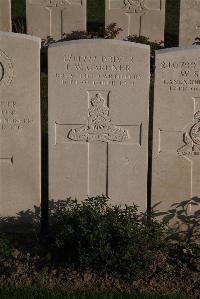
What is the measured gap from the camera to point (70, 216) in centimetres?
612

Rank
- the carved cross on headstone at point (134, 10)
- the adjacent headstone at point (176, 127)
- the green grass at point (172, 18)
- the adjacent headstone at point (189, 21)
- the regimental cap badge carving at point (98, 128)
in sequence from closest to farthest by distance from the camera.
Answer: the adjacent headstone at point (176, 127) → the regimental cap badge carving at point (98, 128) → the carved cross on headstone at point (134, 10) → the adjacent headstone at point (189, 21) → the green grass at point (172, 18)

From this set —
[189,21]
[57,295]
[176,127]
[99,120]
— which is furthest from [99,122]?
[189,21]

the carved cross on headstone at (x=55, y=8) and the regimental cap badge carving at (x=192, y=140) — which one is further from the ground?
the carved cross on headstone at (x=55, y=8)

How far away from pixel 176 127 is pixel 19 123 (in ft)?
5.05

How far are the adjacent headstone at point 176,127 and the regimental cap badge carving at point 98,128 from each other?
0.39 m

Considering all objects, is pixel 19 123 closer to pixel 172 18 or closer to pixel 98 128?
pixel 98 128

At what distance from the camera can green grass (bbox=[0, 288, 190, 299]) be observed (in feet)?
18.3

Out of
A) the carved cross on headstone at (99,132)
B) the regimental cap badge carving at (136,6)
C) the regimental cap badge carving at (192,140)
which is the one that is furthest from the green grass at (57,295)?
the regimental cap badge carving at (136,6)

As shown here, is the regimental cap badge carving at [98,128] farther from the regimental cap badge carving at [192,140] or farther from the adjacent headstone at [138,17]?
the adjacent headstone at [138,17]

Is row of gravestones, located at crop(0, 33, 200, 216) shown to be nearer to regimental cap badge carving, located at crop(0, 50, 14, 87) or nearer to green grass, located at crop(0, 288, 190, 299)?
regimental cap badge carving, located at crop(0, 50, 14, 87)

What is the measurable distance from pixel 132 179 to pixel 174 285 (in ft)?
3.89

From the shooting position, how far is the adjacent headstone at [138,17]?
14.0 metres

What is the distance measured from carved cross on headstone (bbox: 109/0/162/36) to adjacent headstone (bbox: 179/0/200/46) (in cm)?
57

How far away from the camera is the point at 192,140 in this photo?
6.36 metres
